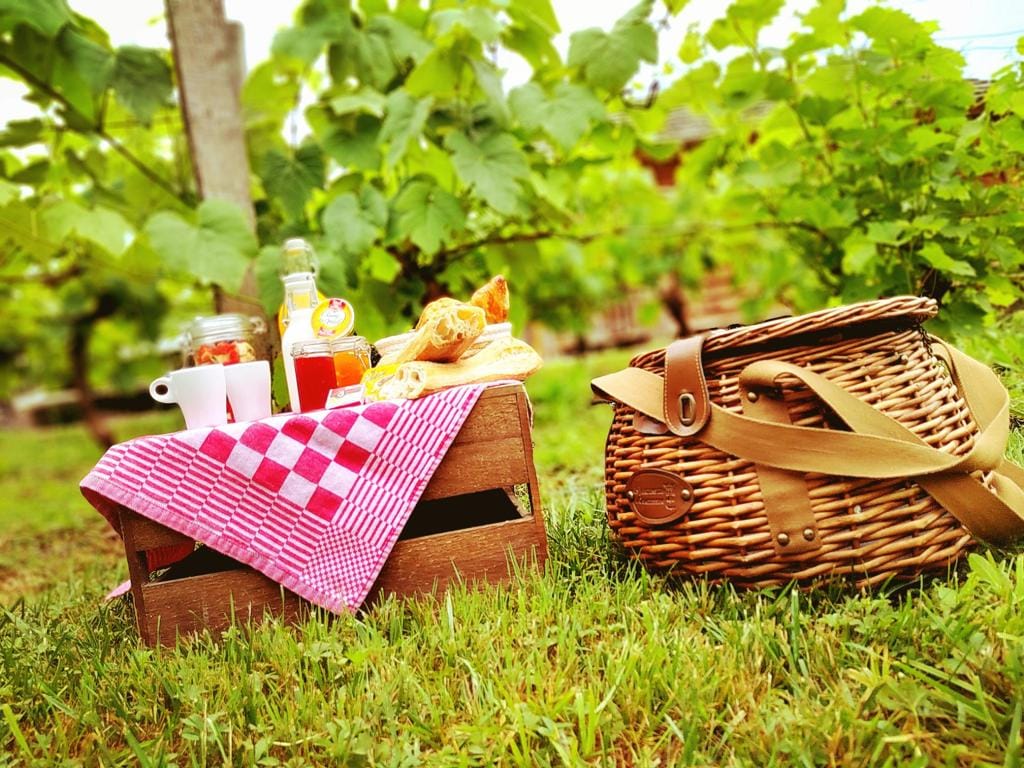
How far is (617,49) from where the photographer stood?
282cm

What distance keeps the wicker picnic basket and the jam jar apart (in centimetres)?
97

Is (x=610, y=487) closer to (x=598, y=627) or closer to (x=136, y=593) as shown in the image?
(x=598, y=627)

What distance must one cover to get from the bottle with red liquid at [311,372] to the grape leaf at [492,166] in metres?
1.17

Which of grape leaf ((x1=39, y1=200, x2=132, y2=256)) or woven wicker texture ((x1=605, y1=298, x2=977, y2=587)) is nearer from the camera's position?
woven wicker texture ((x1=605, y1=298, x2=977, y2=587))

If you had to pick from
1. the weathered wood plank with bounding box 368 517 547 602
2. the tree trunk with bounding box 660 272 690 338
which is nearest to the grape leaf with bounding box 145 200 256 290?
the weathered wood plank with bounding box 368 517 547 602

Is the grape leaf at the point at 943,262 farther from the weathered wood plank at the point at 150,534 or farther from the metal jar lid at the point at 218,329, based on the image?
the weathered wood plank at the point at 150,534

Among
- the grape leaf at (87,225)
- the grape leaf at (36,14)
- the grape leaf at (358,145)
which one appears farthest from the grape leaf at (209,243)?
the grape leaf at (36,14)

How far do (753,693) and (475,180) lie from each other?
2.02 m

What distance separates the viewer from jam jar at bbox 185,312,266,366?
1761mm

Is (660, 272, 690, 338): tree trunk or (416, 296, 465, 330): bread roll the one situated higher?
(416, 296, 465, 330): bread roll

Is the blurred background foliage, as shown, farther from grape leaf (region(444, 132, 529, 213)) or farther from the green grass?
the green grass

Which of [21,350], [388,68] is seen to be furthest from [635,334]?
[21,350]

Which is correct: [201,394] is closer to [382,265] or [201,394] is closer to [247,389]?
[247,389]

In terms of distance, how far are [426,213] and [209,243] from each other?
76 cm
